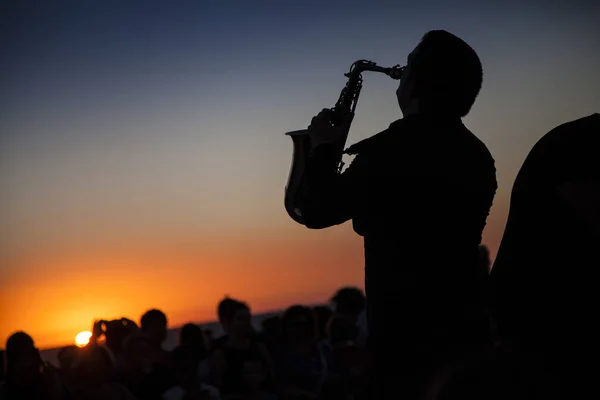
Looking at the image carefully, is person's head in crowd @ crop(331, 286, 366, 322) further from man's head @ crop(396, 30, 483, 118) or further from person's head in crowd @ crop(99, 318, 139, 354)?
man's head @ crop(396, 30, 483, 118)

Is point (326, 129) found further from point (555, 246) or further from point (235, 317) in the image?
point (235, 317)

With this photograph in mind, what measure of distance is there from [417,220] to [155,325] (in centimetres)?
499

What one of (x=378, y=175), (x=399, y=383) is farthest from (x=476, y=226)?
(x=399, y=383)

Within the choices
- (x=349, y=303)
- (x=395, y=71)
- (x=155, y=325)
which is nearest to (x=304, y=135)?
(x=395, y=71)

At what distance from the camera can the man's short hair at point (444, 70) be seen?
2857mm

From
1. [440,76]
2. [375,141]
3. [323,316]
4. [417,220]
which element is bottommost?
[323,316]

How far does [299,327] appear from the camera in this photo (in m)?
7.14

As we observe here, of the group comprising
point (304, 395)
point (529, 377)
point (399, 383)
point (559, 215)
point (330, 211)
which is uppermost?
point (330, 211)

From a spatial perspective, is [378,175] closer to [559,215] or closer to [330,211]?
[330,211]

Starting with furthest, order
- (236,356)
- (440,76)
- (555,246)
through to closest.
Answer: (236,356), (440,76), (555,246)

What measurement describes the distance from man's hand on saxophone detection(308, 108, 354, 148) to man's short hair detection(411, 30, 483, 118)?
0.27 metres

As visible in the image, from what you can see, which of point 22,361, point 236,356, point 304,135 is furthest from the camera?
point 236,356

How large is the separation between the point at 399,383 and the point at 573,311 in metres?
1.00

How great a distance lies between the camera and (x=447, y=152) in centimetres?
278
